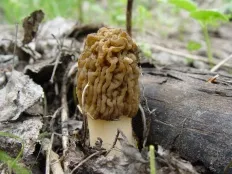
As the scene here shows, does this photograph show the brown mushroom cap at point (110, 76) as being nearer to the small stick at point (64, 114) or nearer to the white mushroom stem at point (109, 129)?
the white mushroom stem at point (109, 129)

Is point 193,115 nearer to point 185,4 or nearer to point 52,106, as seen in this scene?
point 185,4

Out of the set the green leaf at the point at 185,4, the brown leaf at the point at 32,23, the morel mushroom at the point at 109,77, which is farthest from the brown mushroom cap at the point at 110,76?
the brown leaf at the point at 32,23

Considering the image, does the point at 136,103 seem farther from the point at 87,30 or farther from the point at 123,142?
the point at 87,30

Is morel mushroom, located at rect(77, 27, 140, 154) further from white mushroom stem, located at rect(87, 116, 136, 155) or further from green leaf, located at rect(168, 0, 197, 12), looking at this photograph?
green leaf, located at rect(168, 0, 197, 12)

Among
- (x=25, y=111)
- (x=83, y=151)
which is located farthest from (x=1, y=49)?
(x=83, y=151)

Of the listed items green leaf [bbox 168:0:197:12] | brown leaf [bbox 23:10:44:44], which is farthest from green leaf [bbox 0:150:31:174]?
green leaf [bbox 168:0:197:12]

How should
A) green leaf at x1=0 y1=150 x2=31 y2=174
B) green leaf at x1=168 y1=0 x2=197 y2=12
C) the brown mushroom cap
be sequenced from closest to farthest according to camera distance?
1. green leaf at x1=0 y1=150 x2=31 y2=174
2. the brown mushroom cap
3. green leaf at x1=168 y1=0 x2=197 y2=12

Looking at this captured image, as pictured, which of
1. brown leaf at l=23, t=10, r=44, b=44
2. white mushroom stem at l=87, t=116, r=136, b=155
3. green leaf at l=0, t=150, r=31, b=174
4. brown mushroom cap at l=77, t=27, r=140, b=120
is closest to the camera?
green leaf at l=0, t=150, r=31, b=174
